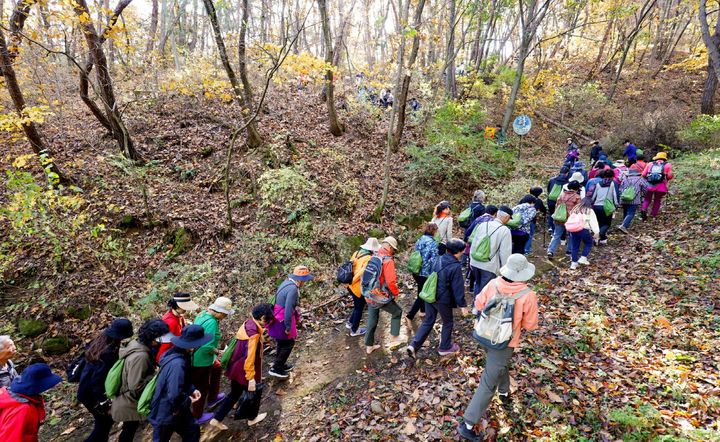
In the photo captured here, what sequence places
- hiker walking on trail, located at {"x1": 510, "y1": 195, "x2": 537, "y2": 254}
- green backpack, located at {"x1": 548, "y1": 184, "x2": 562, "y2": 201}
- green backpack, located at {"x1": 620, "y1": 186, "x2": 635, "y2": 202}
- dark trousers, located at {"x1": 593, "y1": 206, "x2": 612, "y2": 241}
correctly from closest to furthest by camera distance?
hiker walking on trail, located at {"x1": 510, "y1": 195, "x2": 537, "y2": 254} → dark trousers, located at {"x1": 593, "y1": 206, "x2": 612, "y2": 241} → green backpack, located at {"x1": 620, "y1": 186, "x2": 635, "y2": 202} → green backpack, located at {"x1": 548, "y1": 184, "x2": 562, "y2": 201}

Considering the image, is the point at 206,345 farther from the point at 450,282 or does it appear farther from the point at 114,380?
the point at 450,282

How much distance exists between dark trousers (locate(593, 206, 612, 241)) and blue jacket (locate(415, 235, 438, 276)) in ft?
16.4

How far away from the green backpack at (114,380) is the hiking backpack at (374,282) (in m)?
3.40

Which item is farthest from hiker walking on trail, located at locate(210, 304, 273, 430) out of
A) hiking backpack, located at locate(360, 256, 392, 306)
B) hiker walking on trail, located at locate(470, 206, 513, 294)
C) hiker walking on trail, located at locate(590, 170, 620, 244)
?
hiker walking on trail, located at locate(590, 170, 620, 244)

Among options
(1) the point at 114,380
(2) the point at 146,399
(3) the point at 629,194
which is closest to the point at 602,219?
(3) the point at 629,194

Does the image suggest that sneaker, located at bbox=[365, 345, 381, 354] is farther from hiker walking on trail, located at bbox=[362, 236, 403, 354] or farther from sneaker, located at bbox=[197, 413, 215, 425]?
sneaker, located at bbox=[197, 413, 215, 425]

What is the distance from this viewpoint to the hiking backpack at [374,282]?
567 centimetres

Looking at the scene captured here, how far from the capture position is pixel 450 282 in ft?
16.9

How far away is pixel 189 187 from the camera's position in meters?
11.6

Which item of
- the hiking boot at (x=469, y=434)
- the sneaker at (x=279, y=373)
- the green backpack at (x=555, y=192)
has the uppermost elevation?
the green backpack at (x=555, y=192)

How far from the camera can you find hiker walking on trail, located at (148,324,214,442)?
3.95 meters

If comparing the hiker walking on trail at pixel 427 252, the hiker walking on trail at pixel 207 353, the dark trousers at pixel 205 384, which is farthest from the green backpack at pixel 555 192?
the dark trousers at pixel 205 384

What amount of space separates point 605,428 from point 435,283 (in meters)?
2.58

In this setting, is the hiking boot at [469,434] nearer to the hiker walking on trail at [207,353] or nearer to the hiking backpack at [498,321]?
the hiking backpack at [498,321]
